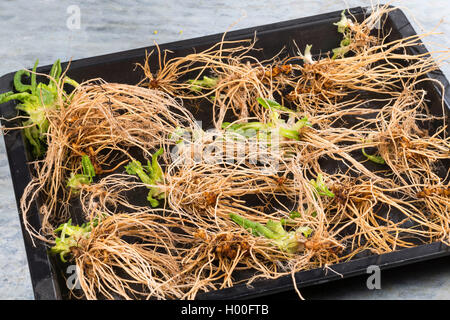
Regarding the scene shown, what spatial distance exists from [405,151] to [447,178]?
0.10 meters

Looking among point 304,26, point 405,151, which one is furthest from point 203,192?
point 304,26

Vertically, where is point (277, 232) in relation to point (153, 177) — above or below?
below

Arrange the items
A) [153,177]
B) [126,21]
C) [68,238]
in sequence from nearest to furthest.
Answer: [68,238] < [153,177] < [126,21]

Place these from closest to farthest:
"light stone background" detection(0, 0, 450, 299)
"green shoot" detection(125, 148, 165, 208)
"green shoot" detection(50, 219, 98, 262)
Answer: "green shoot" detection(50, 219, 98, 262)
"green shoot" detection(125, 148, 165, 208)
"light stone background" detection(0, 0, 450, 299)

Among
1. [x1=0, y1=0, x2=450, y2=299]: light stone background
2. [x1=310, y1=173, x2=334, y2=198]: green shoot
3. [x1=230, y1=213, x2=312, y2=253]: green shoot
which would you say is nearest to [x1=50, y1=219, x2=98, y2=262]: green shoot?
[x1=230, y1=213, x2=312, y2=253]: green shoot

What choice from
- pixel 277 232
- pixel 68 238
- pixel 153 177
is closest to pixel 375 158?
pixel 277 232

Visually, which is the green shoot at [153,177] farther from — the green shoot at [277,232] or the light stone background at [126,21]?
the light stone background at [126,21]

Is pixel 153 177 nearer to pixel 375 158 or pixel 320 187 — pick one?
pixel 320 187

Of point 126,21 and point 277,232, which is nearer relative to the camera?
point 277,232

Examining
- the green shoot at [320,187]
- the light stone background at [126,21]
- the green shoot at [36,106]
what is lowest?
the green shoot at [320,187]

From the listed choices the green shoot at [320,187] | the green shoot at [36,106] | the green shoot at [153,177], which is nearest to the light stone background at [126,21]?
the green shoot at [36,106]

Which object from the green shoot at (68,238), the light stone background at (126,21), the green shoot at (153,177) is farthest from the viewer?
the light stone background at (126,21)

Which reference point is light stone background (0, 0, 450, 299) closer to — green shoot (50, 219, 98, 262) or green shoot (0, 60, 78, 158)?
green shoot (0, 60, 78, 158)

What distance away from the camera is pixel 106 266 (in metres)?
1.17
